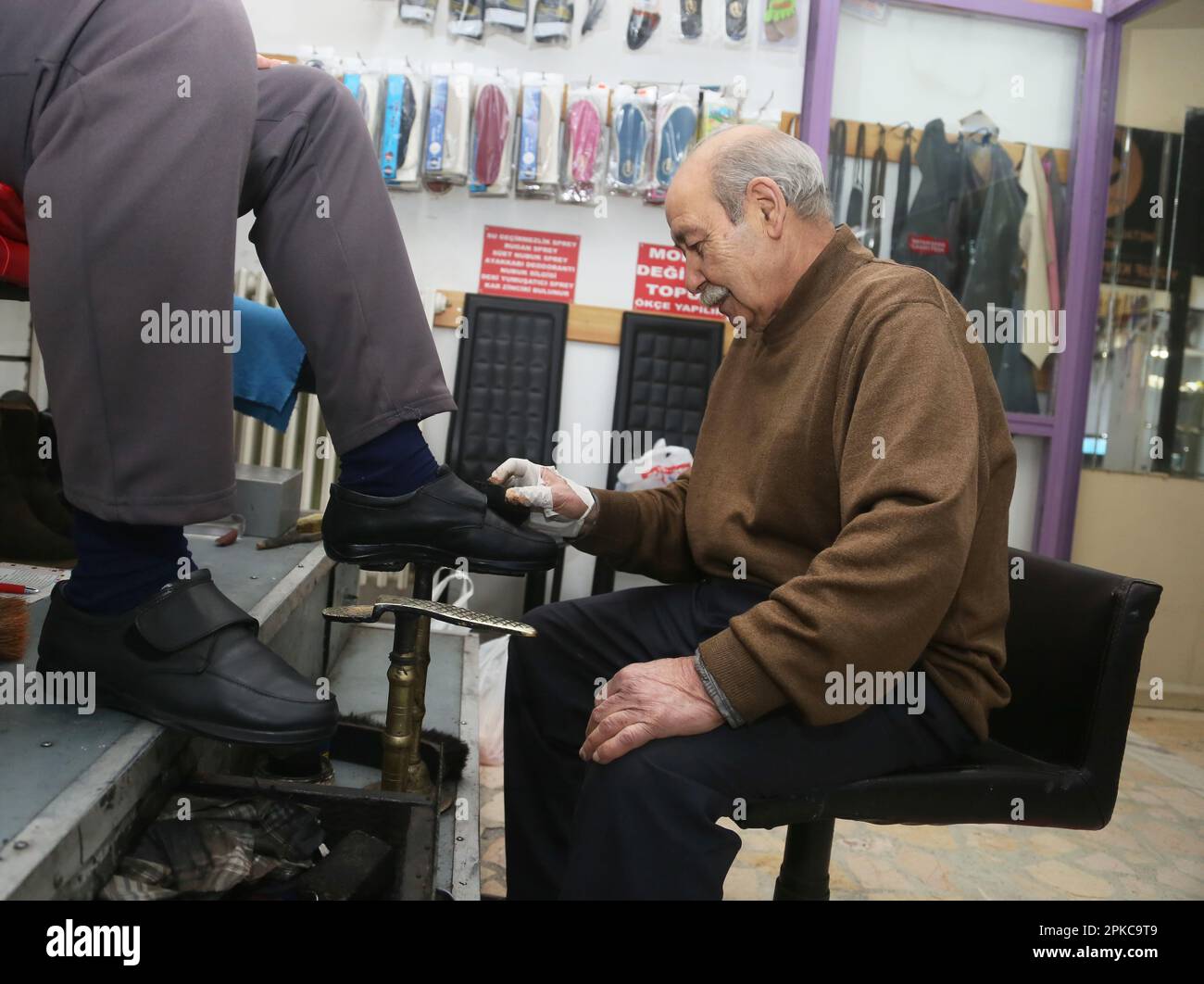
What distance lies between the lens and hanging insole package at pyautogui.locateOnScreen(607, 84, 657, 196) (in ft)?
9.99

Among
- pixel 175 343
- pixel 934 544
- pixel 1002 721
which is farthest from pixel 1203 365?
pixel 175 343

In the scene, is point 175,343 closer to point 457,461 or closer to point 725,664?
point 725,664

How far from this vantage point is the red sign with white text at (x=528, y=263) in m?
3.25

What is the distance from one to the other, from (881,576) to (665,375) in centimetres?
230

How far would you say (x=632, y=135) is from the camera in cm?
305

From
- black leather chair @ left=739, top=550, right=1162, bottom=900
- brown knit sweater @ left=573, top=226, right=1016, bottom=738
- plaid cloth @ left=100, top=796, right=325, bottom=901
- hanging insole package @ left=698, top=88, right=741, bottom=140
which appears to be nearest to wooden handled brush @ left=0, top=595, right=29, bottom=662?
plaid cloth @ left=100, top=796, right=325, bottom=901

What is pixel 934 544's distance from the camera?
0.96m

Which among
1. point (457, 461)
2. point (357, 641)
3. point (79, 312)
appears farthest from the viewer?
point (457, 461)

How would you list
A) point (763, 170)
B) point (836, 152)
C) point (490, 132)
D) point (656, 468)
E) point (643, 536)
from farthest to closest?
point (836, 152) → point (490, 132) → point (656, 468) → point (643, 536) → point (763, 170)

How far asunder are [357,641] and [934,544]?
170cm

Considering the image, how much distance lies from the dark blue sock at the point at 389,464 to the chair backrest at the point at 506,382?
76.0 inches

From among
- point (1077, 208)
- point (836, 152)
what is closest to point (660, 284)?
point (836, 152)

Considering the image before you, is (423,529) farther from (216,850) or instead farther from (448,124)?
(448,124)

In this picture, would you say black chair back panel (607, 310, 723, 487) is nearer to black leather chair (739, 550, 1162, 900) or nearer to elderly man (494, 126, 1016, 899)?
elderly man (494, 126, 1016, 899)
